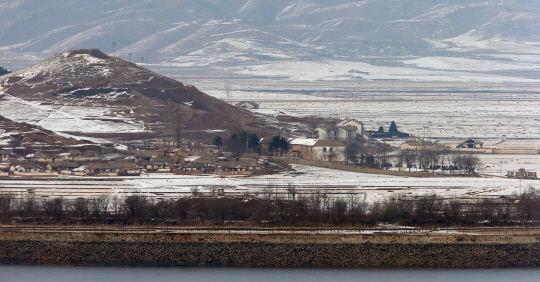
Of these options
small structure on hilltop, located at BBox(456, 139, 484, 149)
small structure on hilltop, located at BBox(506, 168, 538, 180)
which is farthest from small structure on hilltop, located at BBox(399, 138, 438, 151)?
small structure on hilltop, located at BBox(506, 168, 538, 180)

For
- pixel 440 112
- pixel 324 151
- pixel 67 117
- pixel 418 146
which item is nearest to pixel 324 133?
pixel 418 146

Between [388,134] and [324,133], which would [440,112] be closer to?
[388,134]

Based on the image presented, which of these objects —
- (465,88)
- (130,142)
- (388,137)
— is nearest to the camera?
(130,142)

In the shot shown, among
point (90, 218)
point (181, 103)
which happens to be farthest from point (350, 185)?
point (181, 103)

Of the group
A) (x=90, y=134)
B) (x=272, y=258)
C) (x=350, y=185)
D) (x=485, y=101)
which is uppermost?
(x=485, y=101)

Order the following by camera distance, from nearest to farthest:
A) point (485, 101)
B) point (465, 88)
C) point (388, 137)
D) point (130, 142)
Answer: point (130, 142) → point (388, 137) → point (485, 101) → point (465, 88)

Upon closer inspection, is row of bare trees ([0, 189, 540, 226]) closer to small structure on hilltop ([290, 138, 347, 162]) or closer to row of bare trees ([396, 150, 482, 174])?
row of bare trees ([396, 150, 482, 174])

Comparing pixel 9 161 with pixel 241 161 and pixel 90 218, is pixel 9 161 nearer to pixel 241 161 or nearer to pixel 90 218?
pixel 241 161

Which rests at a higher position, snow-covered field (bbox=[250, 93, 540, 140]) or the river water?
snow-covered field (bbox=[250, 93, 540, 140])
